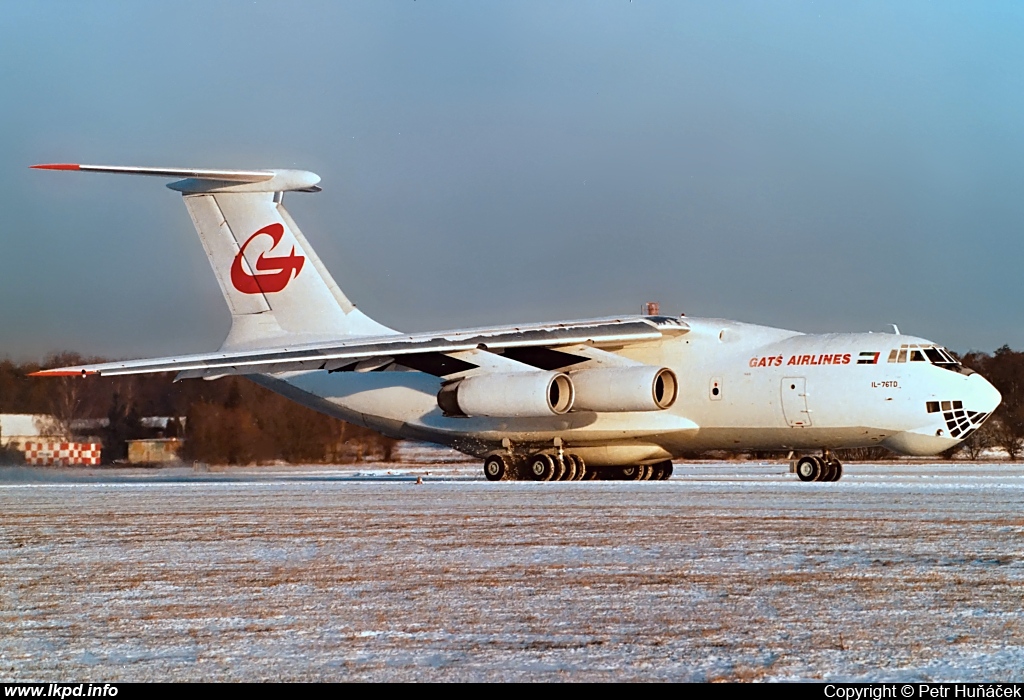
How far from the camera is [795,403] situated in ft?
58.2

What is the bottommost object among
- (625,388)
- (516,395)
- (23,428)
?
(23,428)

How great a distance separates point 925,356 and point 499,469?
23.6ft

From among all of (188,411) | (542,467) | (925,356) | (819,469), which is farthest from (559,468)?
(188,411)

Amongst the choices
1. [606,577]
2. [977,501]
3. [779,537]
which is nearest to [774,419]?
[977,501]

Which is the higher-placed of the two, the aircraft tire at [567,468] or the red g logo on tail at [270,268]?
the red g logo on tail at [270,268]

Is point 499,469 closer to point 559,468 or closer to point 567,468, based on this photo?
point 559,468

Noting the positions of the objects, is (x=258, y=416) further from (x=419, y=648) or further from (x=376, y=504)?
(x=419, y=648)

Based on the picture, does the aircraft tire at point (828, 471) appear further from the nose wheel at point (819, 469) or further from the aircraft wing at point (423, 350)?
the aircraft wing at point (423, 350)

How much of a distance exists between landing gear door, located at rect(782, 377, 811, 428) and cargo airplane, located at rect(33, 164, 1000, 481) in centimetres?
2

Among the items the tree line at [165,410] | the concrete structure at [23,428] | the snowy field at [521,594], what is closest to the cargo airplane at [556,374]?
the tree line at [165,410]

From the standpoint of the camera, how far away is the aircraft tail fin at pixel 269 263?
21.5m

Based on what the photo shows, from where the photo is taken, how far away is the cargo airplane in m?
17.4

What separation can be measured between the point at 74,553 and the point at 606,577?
392 centimetres

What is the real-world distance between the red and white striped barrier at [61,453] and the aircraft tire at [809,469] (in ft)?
49.1
